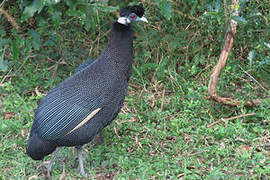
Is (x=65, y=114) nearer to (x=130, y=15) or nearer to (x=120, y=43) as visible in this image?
(x=120, y=43)

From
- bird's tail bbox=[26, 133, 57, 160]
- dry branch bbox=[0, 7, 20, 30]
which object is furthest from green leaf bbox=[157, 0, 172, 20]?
dry branch bbox=[0, 7, 20, 30]

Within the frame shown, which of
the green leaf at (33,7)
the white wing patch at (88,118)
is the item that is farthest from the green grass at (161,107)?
the green leaf at (33,7)

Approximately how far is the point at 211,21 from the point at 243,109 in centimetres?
Result: 124

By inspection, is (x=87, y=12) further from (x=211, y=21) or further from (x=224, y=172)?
(x=211, y=21)

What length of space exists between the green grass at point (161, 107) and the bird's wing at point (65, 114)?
1.68ft

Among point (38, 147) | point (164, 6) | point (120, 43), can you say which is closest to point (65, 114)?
point (38, 147)

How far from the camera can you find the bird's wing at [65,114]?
3686mm

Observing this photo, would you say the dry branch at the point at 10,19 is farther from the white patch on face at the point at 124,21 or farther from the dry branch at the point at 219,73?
the dry branch at the point at 219,73

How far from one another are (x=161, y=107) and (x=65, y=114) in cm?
167

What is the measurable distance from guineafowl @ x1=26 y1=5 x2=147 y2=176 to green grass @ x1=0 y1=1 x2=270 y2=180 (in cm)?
43

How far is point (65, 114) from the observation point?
370cm

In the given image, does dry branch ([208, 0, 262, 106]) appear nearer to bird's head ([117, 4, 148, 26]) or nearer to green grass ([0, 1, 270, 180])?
green grass ([0, 1, 270, 180])

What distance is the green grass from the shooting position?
3.99m

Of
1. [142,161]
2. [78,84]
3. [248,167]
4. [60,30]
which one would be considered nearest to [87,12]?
[78,84]
